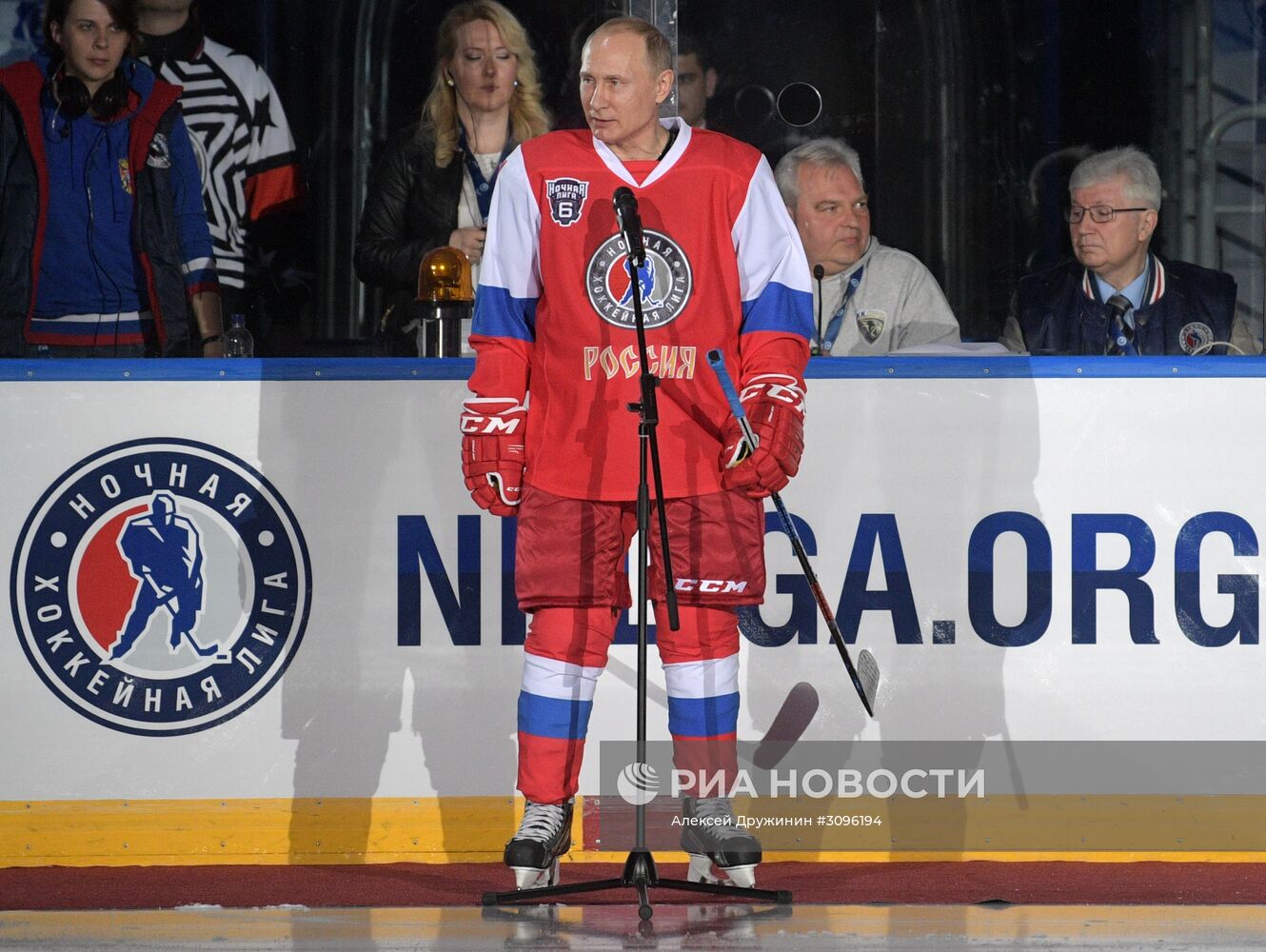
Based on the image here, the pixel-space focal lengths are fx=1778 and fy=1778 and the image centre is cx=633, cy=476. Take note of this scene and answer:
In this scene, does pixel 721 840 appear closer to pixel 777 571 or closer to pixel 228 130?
pixel 777 571

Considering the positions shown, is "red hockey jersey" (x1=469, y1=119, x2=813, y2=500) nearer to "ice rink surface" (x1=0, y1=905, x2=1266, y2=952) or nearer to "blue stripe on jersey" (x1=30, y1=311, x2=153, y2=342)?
"ice rink surface" (x1=0, y1=905, x2=1266, y2=952)

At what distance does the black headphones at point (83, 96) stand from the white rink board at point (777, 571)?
2109 millimetres

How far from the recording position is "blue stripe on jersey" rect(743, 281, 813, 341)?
3.51 metres

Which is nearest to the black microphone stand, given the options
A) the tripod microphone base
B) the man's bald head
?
the tripod microphone base

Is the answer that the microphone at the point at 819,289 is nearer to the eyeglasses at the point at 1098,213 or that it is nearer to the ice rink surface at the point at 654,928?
the eyeglasses at the point at 1098,213

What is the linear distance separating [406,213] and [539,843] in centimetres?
305

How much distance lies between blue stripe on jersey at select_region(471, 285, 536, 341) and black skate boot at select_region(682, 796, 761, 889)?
3.25ft

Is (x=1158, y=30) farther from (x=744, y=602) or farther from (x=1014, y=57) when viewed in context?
(x=744, y=602)

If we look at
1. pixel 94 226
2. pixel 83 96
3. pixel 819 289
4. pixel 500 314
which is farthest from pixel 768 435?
pixel 83 96

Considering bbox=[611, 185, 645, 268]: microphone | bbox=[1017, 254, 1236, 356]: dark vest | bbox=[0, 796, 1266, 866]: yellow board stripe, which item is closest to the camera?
bbox=[611, 185, 645, 268]: microphone

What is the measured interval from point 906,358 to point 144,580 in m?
1.80

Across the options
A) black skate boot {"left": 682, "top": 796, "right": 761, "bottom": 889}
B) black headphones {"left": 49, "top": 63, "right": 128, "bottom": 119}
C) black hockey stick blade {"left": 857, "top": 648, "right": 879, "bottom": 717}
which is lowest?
black skate boot {"left": 682, "top": 796, "right": 761, "bottom": 889}

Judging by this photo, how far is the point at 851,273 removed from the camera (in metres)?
5.09

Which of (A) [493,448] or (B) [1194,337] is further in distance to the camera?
(B) [1194,337]
